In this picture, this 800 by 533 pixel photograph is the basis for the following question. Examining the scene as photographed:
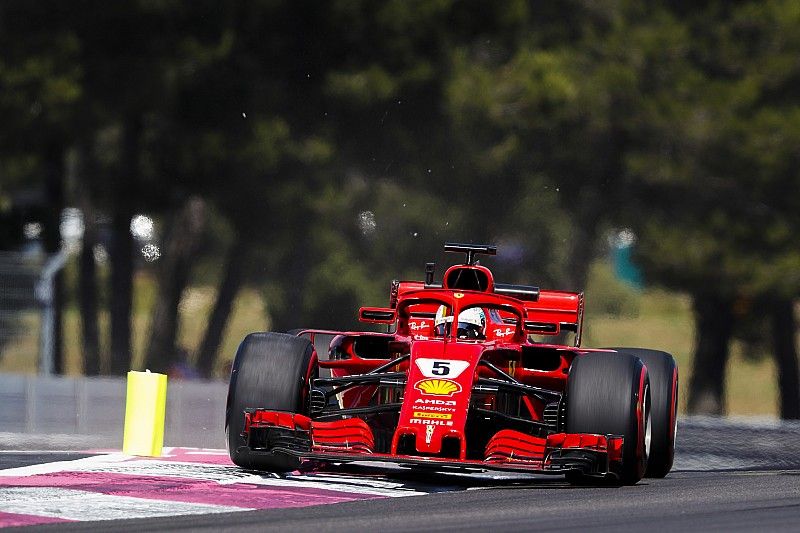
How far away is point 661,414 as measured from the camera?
11.2 metres

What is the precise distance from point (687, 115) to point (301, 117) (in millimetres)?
7071

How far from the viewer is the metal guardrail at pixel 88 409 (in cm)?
1466

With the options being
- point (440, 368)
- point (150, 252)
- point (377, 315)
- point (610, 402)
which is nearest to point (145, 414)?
point (377, 315)

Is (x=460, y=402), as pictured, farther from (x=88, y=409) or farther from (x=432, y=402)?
(x=88, y=409)

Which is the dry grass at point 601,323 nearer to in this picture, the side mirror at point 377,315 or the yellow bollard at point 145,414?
the side mirror at point 377,315

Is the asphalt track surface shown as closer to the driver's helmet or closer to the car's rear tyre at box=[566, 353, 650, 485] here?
the car's rear tyre at box=[566, 353, 650, 485]

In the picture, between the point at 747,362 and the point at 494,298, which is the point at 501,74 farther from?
the point at 494,298

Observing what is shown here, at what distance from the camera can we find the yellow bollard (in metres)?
12.6

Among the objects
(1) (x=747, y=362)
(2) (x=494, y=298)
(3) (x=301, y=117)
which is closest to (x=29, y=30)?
(3) (x=301, y=117)

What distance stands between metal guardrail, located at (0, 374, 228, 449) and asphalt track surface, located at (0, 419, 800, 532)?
2593 mm

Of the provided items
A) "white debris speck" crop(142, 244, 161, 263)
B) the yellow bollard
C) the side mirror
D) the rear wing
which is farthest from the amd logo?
"white debris speck" crop(142, 244, 161, 263)

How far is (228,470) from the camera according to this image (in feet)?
35.0

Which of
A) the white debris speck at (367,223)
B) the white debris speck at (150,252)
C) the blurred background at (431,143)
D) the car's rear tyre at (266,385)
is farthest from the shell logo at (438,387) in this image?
the white debris speck at (150,252)

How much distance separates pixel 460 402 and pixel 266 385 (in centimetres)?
125
